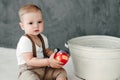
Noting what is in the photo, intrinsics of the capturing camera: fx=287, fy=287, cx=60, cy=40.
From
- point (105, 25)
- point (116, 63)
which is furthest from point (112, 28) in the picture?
point (116, 63)

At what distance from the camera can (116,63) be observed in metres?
1.71

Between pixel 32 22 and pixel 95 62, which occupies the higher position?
pixel 32 22

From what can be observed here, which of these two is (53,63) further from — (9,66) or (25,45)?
(9,66)

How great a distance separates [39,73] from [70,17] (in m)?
A: 0.59

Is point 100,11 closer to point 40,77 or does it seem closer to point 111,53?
point 111,53

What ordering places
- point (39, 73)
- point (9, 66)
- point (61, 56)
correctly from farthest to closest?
point (9, 66)
point (39, 73)
point (61, 56)

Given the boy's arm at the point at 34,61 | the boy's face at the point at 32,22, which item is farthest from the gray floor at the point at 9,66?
the boy's face at the point at 32,22

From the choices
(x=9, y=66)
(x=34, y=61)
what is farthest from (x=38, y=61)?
(x=9, y=66)

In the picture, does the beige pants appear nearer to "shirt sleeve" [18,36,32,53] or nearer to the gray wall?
"shirt sleeve" [18,36,32,53]

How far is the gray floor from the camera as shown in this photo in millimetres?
1847

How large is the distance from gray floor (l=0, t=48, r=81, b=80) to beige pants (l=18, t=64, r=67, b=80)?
0.19 meters

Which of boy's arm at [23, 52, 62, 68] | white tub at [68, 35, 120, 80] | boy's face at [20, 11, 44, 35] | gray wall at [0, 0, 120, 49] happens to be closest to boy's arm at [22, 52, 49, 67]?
boy's arm at [23, 52, 62, 68]

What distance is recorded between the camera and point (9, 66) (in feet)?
6.57

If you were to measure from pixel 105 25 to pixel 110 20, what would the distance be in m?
0.05
